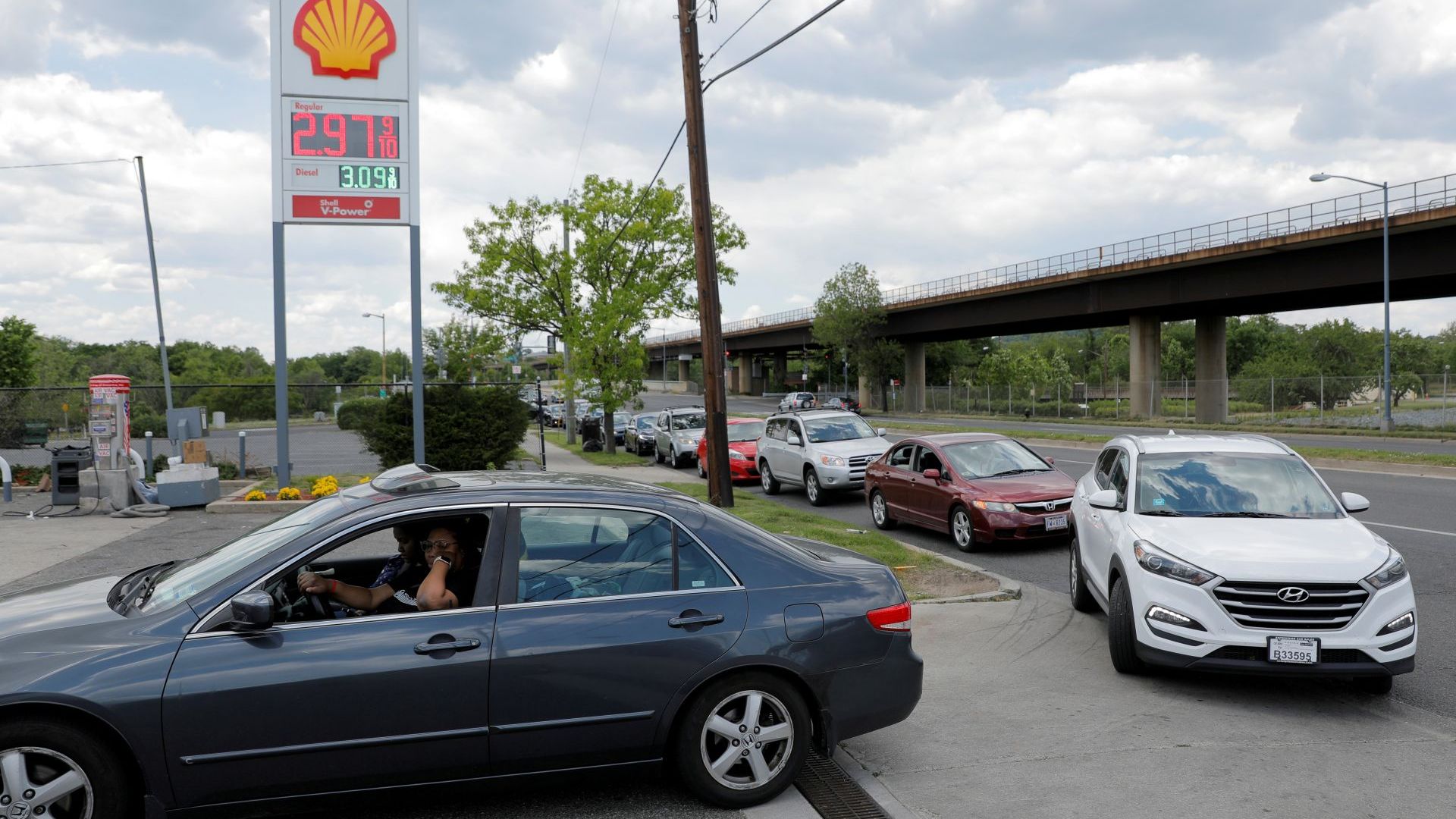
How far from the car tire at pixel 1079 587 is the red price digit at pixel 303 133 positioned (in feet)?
44.8

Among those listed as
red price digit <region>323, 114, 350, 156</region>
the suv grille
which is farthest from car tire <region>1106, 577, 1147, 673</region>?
red price digit <region>323, 114, 350, 156</region>

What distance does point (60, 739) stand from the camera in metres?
3.49

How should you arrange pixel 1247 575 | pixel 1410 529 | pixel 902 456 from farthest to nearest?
pixel 902 456 → pixel 1410 529 → pixel 1247 575

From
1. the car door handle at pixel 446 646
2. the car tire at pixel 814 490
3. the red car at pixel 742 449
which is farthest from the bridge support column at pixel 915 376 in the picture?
the car door handle at pixel 446 646

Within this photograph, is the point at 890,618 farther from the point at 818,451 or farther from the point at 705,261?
the point at 818,451

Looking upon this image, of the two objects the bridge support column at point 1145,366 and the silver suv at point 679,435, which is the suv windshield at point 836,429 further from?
the bridge support column at point 1145,366

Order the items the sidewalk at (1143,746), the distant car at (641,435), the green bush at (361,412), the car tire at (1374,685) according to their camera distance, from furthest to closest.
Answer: the distant car at (641,435), the green bush at (361,412), the car tire at (1374,685), the sidewalk at (1143,746)

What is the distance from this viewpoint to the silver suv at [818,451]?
16750 mm

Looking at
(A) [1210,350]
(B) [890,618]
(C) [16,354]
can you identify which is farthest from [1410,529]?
(C) [16,354]

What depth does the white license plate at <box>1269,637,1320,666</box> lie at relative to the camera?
5.45 metres

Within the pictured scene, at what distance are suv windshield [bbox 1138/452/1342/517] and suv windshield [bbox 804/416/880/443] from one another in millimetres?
10440

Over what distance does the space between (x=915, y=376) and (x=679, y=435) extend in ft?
159

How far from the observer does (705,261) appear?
49.1ft

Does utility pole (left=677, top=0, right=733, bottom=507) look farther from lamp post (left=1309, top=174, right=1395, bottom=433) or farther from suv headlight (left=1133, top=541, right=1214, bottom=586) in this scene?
lamp post (left=1309, top=174, right=1395, bottom=433)
